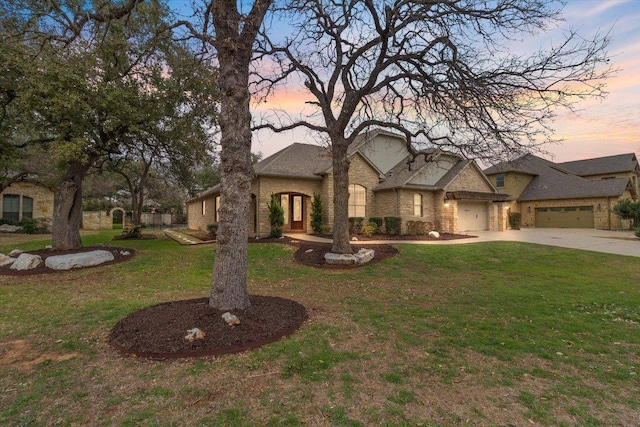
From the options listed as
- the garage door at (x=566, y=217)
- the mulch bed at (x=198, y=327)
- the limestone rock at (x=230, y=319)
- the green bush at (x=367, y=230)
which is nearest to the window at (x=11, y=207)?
the green bush at (x=367, y=230)

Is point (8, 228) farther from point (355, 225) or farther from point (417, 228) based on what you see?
point (417, 228)

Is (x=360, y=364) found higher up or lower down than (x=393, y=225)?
lower down

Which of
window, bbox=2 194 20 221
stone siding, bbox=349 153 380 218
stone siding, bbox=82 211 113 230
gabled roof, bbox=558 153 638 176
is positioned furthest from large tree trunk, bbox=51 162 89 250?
gabled roof, bbox=558 153 638 176

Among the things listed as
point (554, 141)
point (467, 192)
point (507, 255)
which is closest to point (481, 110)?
point (554, 141)

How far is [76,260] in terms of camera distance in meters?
9.83

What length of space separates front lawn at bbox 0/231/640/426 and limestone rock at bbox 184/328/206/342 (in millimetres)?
406

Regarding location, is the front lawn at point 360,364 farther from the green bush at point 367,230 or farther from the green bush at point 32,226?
the green bush at point 32,226

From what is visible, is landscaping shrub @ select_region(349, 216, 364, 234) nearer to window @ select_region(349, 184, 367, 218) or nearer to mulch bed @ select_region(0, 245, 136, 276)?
window @ select_region(349, 184, 367, 218)

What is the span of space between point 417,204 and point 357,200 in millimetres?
3550

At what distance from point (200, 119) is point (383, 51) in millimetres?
6504

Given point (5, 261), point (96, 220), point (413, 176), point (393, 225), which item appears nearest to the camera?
point (5, 261)

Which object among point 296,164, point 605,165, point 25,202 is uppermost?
point 605,165

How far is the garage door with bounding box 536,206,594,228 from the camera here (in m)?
25.2

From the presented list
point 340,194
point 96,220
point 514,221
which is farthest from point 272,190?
point 96,220
